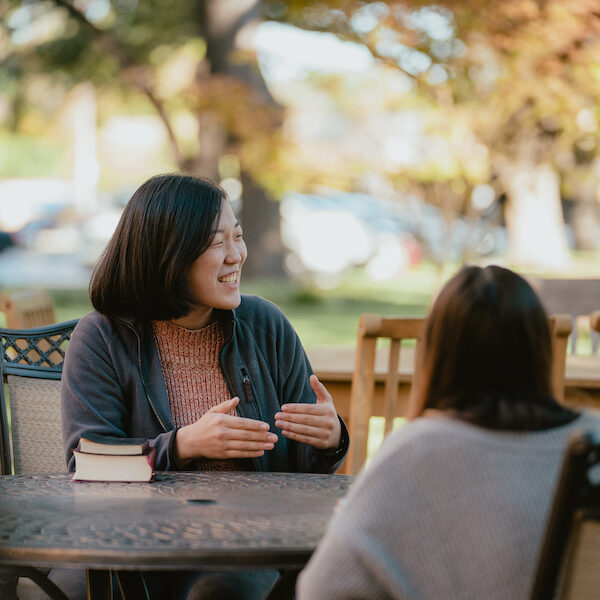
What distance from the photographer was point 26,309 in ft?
13.2

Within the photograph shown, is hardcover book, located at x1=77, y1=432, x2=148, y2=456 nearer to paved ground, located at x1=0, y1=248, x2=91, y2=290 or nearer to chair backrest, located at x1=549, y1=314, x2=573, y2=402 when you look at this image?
chair backrest, located at x1=549, y1=314, x2=573, y2=402

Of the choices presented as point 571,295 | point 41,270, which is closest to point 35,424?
point 571,295

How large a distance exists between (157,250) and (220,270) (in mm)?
177

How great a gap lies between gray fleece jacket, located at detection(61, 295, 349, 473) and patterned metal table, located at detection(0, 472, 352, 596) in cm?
17

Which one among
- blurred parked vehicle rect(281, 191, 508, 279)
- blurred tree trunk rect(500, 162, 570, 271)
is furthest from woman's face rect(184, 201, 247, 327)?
blurred parked vehicle rect(281, 191, 508, 279)

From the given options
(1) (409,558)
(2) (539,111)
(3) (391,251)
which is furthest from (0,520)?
(3) (391,251)

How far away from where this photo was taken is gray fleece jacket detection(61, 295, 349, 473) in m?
2.31

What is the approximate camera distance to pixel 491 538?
1.35 metres

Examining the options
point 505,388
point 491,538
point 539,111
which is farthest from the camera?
point 539,111

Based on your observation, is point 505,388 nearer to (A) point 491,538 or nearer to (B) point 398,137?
(A) point 491,538

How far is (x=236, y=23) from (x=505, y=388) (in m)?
10.6

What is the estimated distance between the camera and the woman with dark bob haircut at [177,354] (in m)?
2.29

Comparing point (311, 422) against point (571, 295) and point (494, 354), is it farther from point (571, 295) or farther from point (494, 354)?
point (571, 295)

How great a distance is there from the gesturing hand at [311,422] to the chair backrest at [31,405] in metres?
0.91
